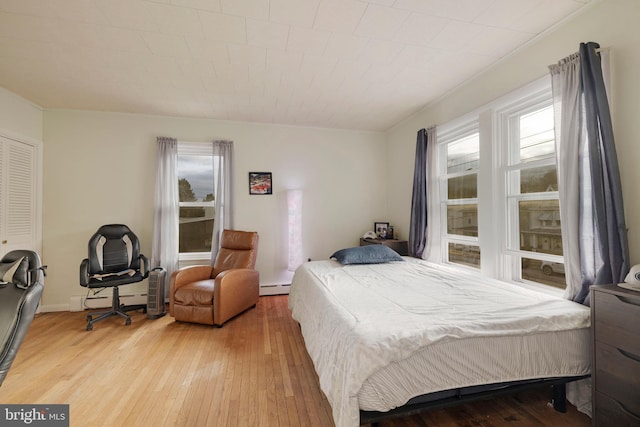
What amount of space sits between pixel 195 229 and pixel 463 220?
378 centimetres

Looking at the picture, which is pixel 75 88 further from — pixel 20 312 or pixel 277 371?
pixel 277 371

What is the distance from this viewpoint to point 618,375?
1.35 m

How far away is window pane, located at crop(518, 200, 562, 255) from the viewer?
217 centimetres

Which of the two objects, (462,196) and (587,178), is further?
(462,196)

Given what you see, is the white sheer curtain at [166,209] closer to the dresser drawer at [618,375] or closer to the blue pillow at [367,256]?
the blue pillow at [367,256]

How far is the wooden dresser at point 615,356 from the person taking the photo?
4.23 ft

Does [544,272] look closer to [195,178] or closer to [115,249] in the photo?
[195,178]

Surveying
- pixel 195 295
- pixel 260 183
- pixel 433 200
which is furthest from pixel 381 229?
pixel 195 295

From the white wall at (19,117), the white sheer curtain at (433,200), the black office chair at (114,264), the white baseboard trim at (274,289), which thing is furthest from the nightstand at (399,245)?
the white wall at (19,117)

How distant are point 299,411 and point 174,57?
118 inches

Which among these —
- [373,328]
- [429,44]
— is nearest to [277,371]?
[373,328]

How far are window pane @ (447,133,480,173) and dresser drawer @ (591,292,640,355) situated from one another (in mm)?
1810

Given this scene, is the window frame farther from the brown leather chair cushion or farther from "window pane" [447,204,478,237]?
the brown leather chair cushion

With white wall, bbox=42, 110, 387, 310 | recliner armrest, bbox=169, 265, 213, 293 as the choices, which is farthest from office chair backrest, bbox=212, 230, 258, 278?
white wall, bbox=42, 110, 387, 310
